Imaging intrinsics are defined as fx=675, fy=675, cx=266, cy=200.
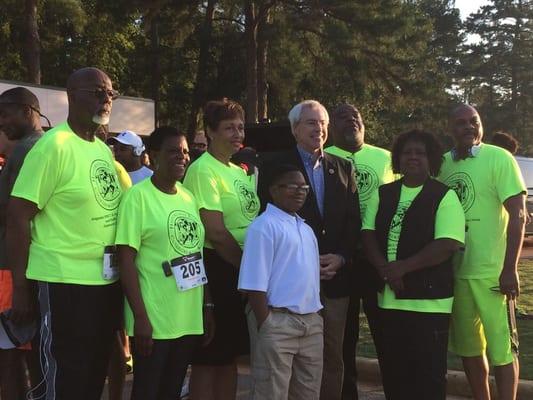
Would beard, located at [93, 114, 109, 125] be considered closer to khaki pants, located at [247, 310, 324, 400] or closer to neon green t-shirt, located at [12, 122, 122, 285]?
neon green t-shirt, located at [12, 122, 122, 285]

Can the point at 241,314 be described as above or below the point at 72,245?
below

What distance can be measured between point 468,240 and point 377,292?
0.68 metres

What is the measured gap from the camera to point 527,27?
166 feet

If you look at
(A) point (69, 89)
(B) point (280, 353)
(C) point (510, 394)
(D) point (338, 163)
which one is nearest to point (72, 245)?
(A) point (69, 89)

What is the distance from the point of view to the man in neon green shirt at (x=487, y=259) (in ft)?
14.0

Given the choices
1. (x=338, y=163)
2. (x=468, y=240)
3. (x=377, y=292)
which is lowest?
(x=377, y=292)

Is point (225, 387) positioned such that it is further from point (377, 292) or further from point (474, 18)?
point (474, 18)

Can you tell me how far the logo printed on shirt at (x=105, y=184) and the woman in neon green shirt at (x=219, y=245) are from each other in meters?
0.58

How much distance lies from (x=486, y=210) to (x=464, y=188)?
197 mm

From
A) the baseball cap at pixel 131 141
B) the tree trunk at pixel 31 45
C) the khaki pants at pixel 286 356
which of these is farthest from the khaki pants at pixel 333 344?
the tree trunk at pixel 31 45

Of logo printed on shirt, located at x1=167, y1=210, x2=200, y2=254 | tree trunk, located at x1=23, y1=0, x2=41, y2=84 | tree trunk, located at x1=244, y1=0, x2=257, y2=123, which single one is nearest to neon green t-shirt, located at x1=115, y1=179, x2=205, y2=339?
logo printed on shirt, located at x1=167, y1=210, x2=200, y2=254

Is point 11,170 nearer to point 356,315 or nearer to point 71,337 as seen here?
point 71,337

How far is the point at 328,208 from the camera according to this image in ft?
14.0

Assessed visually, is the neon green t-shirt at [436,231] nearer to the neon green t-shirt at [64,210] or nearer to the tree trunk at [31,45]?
the neon green t-shirt at [64,210]
